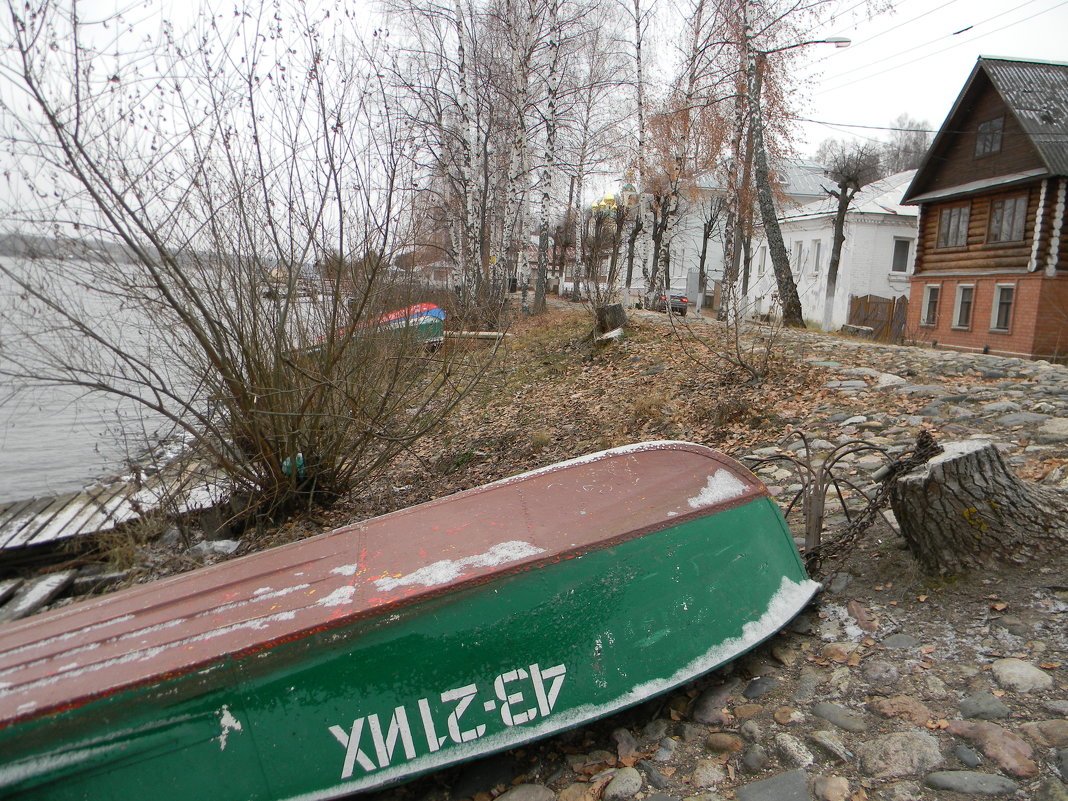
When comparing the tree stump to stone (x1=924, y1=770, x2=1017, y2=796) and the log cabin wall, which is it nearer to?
stone (x1=924, y1=770, x2=1017, y2=796)

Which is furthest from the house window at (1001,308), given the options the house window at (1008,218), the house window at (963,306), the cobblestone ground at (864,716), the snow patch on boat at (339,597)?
the snow patch on boat at (339,597)

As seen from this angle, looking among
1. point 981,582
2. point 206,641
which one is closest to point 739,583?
point 981,582

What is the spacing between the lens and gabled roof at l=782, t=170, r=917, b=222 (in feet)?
90.8

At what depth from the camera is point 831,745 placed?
252cm

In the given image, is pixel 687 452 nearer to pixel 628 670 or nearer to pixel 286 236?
pixel 628 670

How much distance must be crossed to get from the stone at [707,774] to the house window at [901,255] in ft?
97.8

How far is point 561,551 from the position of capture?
9.21 ft

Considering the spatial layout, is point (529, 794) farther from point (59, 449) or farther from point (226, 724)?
point (59, 449)

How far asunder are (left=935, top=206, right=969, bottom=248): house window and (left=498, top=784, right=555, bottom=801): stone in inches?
916

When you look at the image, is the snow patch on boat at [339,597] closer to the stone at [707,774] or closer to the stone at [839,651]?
the stone at [707,774]

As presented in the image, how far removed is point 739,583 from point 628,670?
0.66 metres

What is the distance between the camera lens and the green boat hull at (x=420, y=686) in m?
2.29

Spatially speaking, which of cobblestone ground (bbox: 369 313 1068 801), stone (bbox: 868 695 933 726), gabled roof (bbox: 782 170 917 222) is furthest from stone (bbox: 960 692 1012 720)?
gabled roof (bbox: 782 170 917 222)

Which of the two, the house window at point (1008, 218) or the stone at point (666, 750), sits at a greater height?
the house window at point (1008, 218)
